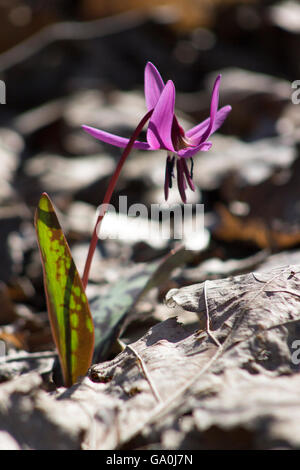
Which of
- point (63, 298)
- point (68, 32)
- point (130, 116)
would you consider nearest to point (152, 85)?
point (63, 298)

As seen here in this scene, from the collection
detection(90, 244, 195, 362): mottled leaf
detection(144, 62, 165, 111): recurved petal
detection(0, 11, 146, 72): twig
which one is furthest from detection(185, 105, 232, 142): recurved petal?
detection(0, 11, 146, 72): twig

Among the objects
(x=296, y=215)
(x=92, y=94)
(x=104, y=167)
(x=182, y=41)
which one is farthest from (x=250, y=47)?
(x=296, y=215)

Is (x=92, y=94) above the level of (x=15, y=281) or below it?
above

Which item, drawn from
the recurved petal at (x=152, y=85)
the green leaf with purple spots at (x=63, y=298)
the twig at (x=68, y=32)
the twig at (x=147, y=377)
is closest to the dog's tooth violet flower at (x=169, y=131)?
→ the recurved petal at (x=152, y=85)

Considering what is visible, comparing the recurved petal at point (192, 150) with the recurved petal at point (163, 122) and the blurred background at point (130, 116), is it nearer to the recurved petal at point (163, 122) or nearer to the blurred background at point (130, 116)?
the recurved petal at point (163, 122)

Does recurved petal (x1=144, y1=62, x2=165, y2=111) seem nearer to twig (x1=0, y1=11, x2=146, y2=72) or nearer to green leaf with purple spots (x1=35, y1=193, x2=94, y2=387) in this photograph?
green leaf with purple spots (x1=35, y1=193, x2=94, y2=387)

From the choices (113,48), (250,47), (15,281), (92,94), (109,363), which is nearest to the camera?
(109,363)
